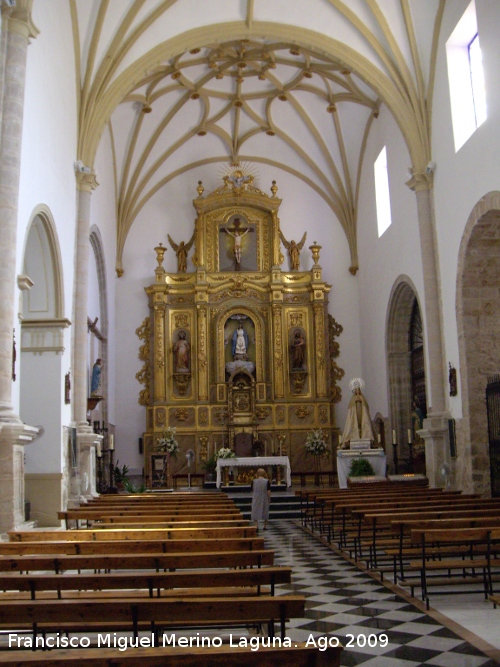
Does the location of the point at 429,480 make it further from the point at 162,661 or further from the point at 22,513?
the point at 162,661

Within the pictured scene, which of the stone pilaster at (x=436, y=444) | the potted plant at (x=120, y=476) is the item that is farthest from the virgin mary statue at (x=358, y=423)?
the potted plant at (x=120, y=476)

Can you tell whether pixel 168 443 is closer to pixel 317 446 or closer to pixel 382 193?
pixel 317 446

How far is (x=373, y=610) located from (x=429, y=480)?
9.60 m

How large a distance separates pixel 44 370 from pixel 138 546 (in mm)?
8552

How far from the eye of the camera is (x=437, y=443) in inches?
622

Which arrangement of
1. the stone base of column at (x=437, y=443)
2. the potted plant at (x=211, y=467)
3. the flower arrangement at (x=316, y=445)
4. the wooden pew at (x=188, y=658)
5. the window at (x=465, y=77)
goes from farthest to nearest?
the flower arrangement at (x=316, y=445) < the potted plant at (x=211, y=467) < the stone base of column at (x=437, y=443) < the window at (x=465, y=77) < the wooden pew at (x=188, y=658)

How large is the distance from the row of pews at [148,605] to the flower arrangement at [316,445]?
15167 millimetres

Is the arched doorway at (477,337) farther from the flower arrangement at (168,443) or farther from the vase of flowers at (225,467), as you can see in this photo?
the flower arrangement at (168,443)

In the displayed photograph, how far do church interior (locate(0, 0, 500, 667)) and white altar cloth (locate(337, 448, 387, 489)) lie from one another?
5cm

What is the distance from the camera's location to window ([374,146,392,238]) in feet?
69.4

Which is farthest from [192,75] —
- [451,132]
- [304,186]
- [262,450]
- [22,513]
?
[22,513]

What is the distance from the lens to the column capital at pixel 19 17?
1078 centimetres

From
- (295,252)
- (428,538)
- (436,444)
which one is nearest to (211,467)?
(295,252)

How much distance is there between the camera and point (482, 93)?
14.2m
